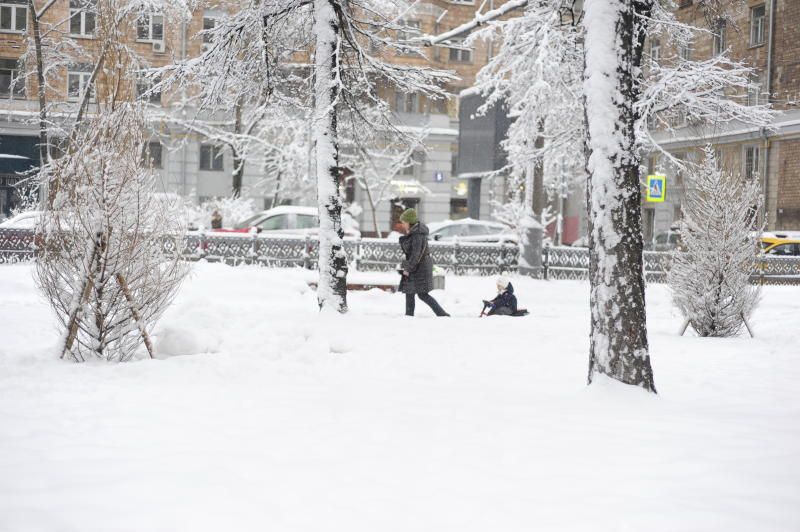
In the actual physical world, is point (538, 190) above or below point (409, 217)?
above

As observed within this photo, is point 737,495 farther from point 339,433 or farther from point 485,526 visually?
point 339,433

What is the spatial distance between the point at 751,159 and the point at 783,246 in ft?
38.0

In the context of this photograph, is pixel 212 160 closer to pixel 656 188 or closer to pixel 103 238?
pixel 656 188

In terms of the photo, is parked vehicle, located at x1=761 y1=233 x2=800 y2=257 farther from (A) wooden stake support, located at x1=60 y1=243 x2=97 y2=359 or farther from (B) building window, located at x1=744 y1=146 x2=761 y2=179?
(A) wooden stake support, located at x1=60 y1=243 x2=97 y2=359

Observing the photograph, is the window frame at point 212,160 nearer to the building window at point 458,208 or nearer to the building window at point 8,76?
the building window at point 8,76

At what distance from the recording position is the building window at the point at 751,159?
35594 mm

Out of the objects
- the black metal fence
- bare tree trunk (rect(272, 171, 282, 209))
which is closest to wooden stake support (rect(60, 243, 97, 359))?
the black metal fence

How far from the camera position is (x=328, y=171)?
1176 cm

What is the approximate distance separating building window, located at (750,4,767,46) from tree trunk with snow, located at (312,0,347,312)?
97.5 ft

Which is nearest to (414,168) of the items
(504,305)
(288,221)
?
(288,221)

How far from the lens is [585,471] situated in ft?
15.5

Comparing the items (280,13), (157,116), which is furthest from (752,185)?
(157,116)

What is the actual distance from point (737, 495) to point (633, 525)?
0.79m

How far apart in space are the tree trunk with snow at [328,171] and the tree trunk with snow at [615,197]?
5515mm
